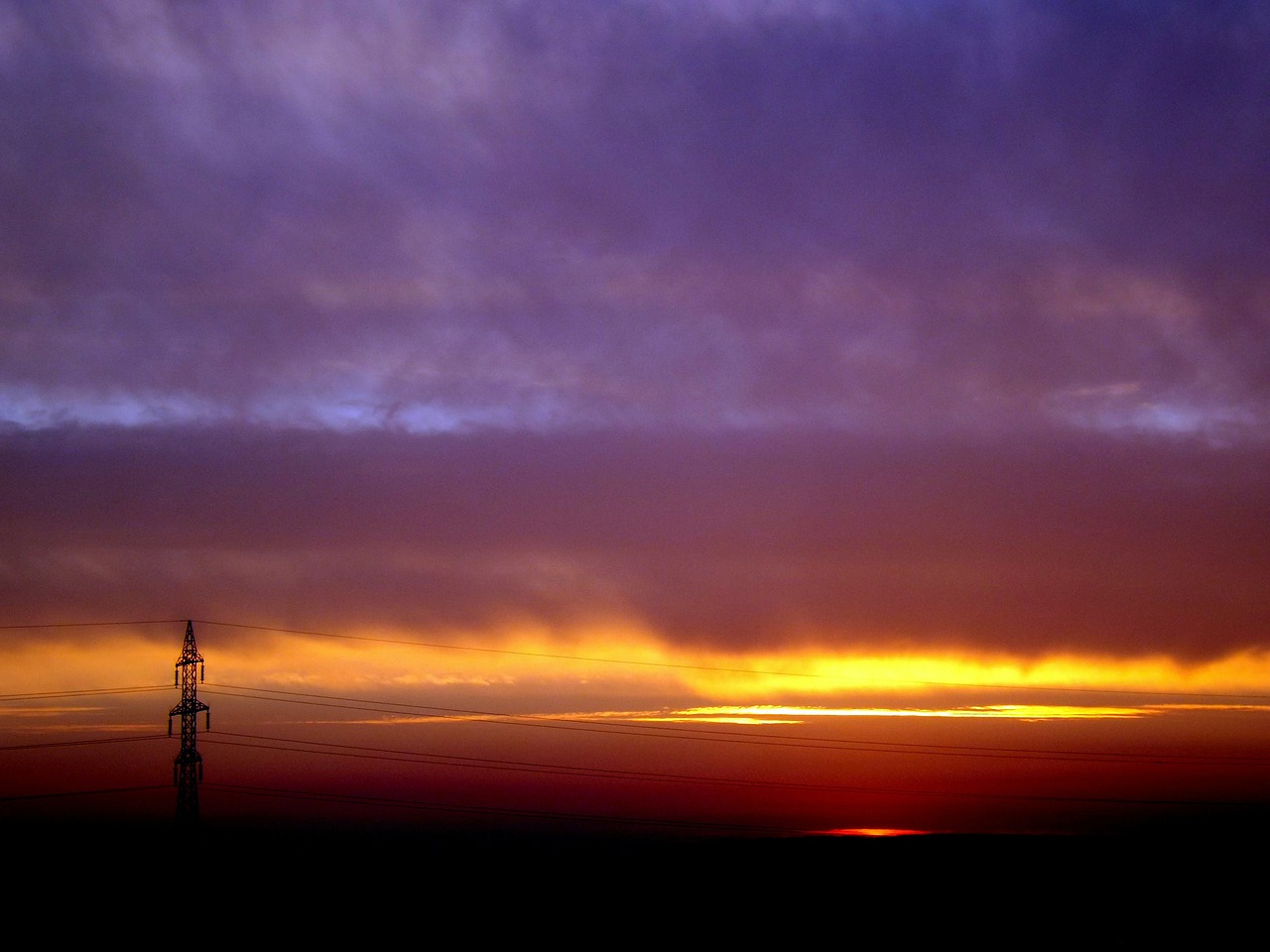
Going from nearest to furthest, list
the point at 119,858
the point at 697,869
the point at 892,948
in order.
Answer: the point at 892,948 < the point at 119,858 < the point at 697,869

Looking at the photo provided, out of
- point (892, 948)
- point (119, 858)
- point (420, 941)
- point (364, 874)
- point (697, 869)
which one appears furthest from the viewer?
point (364, 874)

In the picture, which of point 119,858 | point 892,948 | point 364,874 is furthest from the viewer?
point 364,874

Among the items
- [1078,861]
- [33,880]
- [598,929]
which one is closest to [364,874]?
[33,880]

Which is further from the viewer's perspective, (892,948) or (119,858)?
(119,858)

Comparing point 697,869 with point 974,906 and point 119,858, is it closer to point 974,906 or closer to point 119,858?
point 974,906

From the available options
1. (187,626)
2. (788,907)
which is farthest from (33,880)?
(788,907)

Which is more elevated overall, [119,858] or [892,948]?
[119,858]

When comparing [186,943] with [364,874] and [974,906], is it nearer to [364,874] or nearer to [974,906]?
[364,874]

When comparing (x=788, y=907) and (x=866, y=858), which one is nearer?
(x=788, y=907)

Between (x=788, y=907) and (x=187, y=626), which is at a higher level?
(x=187, y=626)
